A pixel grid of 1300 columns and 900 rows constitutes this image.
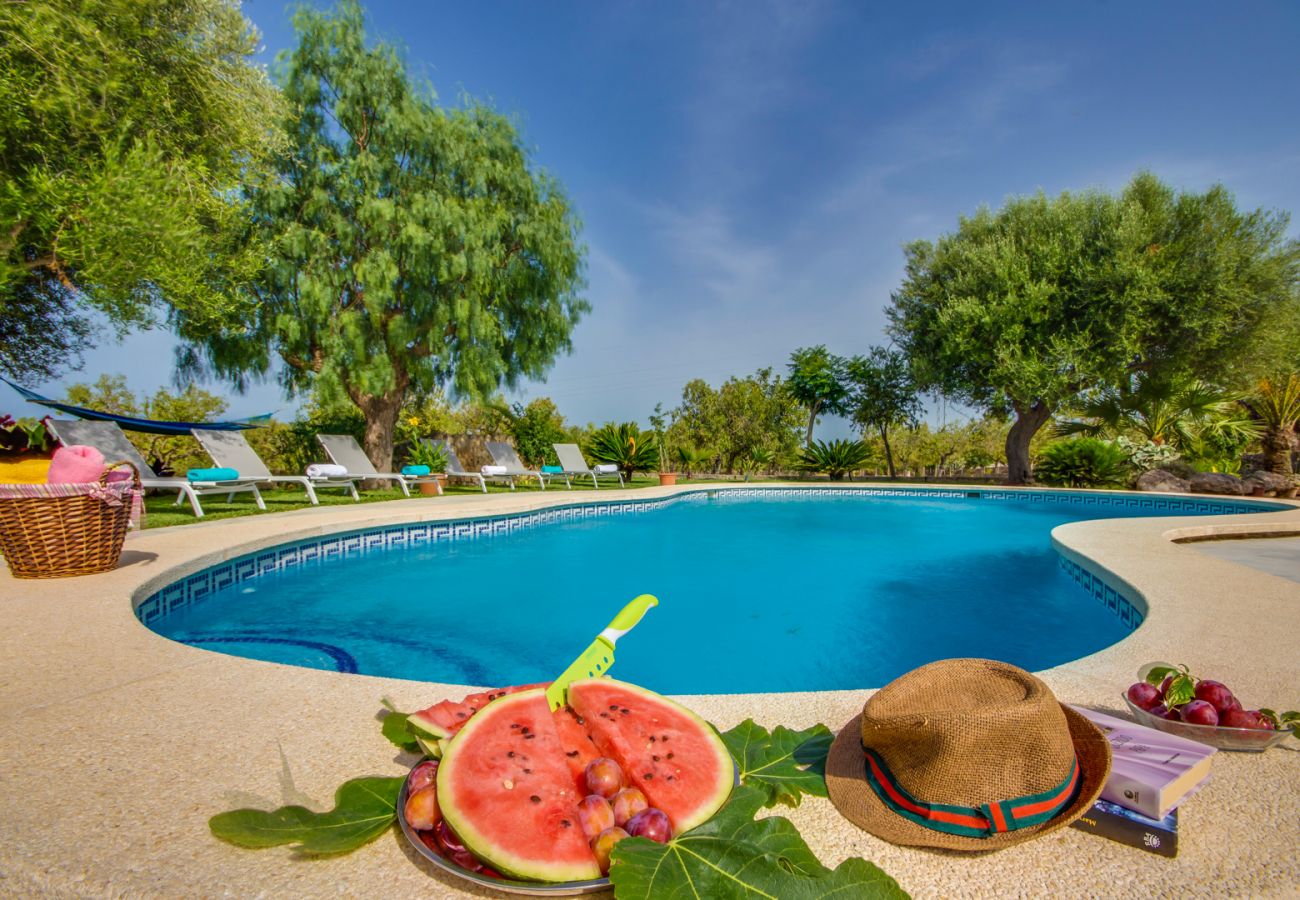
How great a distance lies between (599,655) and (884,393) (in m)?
24.0

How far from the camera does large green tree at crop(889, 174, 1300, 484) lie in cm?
1581

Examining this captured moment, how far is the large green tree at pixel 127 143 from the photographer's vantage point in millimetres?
7281

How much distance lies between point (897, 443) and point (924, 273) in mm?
13625

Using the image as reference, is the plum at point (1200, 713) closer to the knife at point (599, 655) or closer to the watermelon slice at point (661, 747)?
the watermelon slice at point (661, 747)

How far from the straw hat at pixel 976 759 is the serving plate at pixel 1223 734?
643 mm

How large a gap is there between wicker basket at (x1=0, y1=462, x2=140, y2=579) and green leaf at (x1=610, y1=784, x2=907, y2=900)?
4.92 meters

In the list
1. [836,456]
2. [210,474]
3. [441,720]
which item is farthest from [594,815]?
[836,456]

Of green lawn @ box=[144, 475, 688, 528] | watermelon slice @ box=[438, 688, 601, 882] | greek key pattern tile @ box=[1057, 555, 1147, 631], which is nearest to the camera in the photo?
watermelon slice @ box=[438, 688, 601, 882]

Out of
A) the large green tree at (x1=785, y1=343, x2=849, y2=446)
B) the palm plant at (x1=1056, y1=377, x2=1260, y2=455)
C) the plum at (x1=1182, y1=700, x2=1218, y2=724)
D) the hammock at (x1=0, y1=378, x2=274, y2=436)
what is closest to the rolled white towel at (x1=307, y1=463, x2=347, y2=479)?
the hammock at (x1=0, y1=378, x2=274, y2=436)

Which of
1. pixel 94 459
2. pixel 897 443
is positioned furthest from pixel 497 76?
pixel 897 443

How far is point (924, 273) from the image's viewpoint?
67.0 ft

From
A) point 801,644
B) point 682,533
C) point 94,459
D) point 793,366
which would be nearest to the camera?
point 94,459

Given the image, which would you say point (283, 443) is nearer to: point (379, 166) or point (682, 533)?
point (379, 166)

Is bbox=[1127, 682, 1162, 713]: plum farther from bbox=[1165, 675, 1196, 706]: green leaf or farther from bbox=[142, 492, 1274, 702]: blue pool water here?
bbox=[142, 492, 1274, 702]: blue pool water
